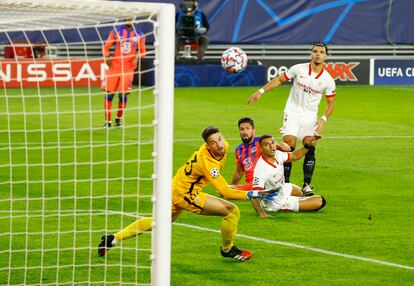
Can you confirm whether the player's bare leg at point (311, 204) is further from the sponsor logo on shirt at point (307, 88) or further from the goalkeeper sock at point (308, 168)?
the sponsor logo on shirt at point (307, 88)

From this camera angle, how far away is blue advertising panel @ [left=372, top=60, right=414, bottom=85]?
116 ft

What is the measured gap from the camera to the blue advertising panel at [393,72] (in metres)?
35.3

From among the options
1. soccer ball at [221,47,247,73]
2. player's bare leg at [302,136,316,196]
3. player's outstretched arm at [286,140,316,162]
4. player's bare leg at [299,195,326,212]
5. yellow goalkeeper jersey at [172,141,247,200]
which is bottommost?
player's bare leg at [302,136,316,196]

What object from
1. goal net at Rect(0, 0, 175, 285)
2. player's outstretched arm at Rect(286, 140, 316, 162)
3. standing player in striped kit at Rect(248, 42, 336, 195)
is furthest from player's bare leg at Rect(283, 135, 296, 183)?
goal net at Rect(0, 0, 175, 285)

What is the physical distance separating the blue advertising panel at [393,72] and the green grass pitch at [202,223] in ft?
A: 45.3

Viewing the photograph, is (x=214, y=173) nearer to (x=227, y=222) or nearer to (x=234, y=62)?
(x=227, y=222)

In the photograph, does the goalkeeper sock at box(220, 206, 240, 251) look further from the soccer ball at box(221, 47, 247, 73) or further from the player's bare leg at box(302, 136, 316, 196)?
the soccer ball at box(221, 47, 247, 73)

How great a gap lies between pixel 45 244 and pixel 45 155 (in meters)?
7.14

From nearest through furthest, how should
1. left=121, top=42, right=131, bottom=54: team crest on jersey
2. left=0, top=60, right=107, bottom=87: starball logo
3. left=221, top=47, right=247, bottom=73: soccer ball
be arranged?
left=221, top=47, right=247, bottom=73: soccer ball → left=121, top=42, right=131, bottom=54: team crest on jersey → left=0, top=60, right=107, bottom=87: starball logo

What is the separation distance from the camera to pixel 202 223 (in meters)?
12.9

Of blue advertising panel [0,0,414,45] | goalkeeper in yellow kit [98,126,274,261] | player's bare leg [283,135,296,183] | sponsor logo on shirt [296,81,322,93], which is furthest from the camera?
blue advertising panel [0,0,414,45]

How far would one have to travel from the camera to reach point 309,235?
39.8ft

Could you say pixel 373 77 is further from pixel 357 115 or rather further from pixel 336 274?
pixel 336 274

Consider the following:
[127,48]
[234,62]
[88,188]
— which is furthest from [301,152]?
[127,48]
